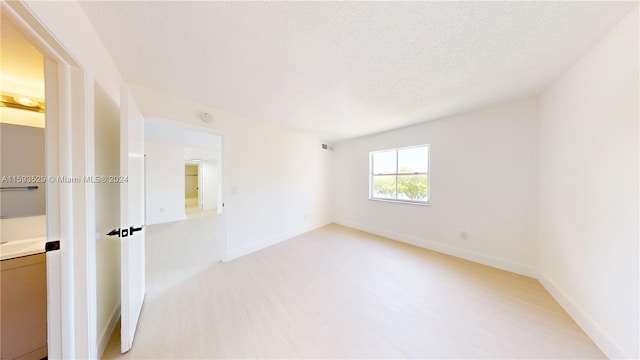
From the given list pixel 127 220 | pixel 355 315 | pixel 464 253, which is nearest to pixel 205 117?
pixel 127 220

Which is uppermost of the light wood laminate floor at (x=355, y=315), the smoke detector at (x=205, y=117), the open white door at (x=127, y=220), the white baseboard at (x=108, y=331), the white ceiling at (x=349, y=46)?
the white ceiling at (x=349, y=46)

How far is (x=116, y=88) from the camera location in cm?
178

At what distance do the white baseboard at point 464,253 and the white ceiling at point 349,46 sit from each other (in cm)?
222

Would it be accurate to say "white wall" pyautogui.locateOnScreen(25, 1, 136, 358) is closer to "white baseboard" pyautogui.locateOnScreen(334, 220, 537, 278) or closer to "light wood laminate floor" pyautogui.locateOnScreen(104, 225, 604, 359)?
"light wood laminate floor" pyautogui.locateOnScreen(104, 225, 604, 359)

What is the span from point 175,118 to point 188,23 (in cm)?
148

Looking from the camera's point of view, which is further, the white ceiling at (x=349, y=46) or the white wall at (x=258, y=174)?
the white wall at (x=258, y=174)

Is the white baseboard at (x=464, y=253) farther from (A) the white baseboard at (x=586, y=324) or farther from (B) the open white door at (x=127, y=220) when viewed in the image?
(B) the open white door at (x=127, y=220)

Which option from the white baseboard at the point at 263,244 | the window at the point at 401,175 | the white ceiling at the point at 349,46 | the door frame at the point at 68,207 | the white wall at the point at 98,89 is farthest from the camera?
the window at the point at 401,175

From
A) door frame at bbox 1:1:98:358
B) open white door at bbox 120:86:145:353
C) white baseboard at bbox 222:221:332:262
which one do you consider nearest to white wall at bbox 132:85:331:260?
white baseboard at bbox 222:221:332:262

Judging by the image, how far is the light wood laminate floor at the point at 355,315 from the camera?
1424 millimetres

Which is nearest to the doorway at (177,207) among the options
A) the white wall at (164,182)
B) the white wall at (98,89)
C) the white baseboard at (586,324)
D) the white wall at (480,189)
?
the white wall at (164,182)

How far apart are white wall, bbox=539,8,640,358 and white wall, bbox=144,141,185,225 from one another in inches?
295

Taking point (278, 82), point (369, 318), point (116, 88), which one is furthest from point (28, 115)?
point (369, 318)

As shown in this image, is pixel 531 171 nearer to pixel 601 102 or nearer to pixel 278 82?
pixel 601 102
